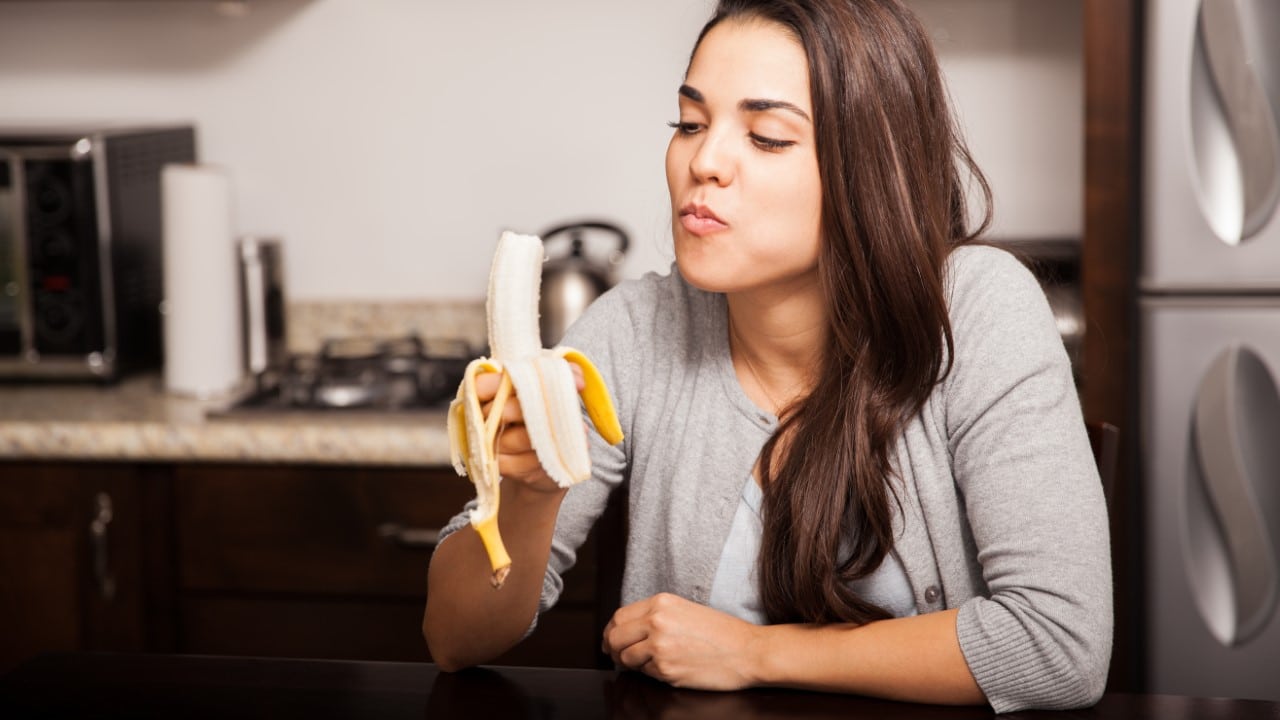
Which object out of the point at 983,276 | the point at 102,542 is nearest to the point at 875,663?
the point at 983,276

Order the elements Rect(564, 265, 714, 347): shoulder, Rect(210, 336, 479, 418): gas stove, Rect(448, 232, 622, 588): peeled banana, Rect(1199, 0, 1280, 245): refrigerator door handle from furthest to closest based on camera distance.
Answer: Rect(210, 336, 479, 418): gas stove < Rect(1199, 0, 1280, 245): refrigerator door handle < Rect(564, 265, 714, 347): shoulder < Rect(448, 232, 622, 588): peeled banana

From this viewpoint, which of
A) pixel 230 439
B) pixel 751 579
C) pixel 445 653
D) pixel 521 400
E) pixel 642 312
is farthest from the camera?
pixel 230 439

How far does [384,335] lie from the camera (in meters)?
2.63

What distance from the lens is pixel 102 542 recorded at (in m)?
2.05

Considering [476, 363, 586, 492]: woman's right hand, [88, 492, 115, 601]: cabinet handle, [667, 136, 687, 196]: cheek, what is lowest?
[88, 492, 115, 601]: cabinet handle

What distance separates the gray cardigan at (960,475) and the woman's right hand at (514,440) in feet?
0.90

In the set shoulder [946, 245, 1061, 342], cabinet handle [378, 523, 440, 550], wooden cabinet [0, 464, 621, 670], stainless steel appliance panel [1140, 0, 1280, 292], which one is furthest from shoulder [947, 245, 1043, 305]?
cabinet handle [378, 523, 440, 550]

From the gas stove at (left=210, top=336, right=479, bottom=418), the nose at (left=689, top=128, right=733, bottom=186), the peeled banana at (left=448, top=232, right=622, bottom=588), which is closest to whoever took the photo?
the peeled banana at (left=448, top=232, right=622, bottom=588)

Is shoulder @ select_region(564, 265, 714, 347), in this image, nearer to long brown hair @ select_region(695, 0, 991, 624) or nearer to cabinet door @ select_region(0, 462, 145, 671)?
long brown hair @ select_region(695, 0, 991, 624)

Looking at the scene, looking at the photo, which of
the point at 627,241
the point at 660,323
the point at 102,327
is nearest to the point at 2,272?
the point at 102,327

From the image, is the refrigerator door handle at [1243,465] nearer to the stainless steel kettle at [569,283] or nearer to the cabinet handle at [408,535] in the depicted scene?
the stainless steel kettle at [569,283]

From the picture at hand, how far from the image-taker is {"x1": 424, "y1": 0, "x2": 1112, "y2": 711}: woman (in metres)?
1.10

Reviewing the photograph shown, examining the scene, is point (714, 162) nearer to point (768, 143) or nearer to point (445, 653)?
point (768, 143)

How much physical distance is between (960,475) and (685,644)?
1.09 feet
